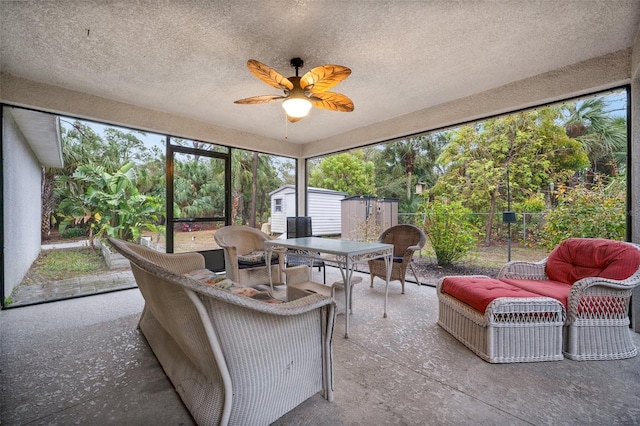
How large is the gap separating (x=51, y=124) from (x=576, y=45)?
6284mm

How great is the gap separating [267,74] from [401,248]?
287cm

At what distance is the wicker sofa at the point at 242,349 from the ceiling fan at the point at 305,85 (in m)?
1.67

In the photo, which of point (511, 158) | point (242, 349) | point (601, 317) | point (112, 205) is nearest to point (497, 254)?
point (511, 158)

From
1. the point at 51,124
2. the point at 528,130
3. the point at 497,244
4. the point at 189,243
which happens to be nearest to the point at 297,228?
the point at 189,243

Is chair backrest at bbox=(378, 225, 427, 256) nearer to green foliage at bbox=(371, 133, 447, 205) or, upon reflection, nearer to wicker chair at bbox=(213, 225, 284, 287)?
wicker chair at bbox=(213, 225, 284, 287)

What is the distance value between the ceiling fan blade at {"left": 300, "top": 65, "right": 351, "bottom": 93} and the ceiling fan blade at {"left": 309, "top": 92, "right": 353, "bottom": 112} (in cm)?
8

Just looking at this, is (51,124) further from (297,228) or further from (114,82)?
(297,228)

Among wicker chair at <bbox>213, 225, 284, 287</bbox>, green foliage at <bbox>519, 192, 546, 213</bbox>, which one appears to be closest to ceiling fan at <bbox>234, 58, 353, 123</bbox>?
wicker chair at <bbox>213, 225, 284, 287</bbox>

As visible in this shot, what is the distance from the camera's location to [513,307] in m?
1.93

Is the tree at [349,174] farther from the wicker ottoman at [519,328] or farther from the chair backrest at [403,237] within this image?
the wicker ottoman at [519,328]

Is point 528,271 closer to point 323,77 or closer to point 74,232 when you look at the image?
point 323,77

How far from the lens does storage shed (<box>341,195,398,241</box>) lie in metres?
6.41

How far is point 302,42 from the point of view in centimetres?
235

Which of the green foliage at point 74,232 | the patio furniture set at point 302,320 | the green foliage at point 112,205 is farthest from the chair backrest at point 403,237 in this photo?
the green foliage at point 74,232
